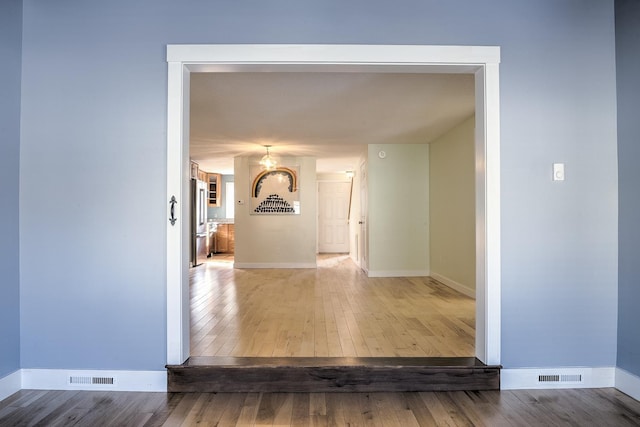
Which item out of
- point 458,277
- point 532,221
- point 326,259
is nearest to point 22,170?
point 532,221

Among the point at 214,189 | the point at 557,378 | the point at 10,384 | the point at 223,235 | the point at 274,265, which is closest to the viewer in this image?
the point at 10,384

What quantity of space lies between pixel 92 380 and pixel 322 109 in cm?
317

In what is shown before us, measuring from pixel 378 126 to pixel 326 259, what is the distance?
4.63 metres

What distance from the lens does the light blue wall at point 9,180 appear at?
7.11 ft

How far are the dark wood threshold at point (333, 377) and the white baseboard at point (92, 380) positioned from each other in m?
0.11

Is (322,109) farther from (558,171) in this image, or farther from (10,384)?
(10,384)

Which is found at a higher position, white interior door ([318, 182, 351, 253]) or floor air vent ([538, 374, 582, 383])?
white interior door ([318, 182, 351, 253])

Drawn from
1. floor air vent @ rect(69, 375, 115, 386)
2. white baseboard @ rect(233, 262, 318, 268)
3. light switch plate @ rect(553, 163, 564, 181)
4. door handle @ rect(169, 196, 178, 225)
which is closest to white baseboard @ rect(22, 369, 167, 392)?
floor air vent @ rect(69, 375, 115, 386)

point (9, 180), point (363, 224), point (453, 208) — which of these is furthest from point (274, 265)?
point (9, 180)

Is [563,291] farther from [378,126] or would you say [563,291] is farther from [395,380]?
[378,126]

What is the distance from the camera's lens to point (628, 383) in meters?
2.21

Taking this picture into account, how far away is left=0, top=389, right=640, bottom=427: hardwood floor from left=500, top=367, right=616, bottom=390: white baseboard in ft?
0.15

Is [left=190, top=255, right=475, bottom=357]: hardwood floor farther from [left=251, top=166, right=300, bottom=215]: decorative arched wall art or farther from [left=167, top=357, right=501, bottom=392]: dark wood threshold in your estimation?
[left=251, top=166, right=300, bottom=215]: decorative arched wall art

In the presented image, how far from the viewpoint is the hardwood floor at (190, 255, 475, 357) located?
2.74 metres
